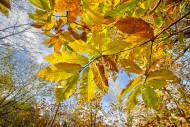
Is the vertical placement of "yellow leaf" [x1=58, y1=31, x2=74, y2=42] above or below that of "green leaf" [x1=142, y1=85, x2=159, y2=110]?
above

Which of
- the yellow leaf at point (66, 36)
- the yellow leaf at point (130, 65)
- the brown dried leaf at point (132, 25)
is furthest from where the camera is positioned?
the yellow leaf at point (66, 36)

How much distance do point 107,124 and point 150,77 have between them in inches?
752

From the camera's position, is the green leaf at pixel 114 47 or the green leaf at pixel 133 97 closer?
the green leaf at pixel 114 47

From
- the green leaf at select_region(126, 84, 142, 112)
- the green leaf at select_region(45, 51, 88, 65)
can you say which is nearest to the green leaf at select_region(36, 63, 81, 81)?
the green leaf at select_region(45, 51, 88, 65)

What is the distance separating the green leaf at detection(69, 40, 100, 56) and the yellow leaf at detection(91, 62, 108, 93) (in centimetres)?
4

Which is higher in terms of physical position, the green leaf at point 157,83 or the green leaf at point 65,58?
the green leaf at point 65,58

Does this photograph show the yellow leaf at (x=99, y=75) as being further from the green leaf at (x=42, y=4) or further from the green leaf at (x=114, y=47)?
the green leaf at (x=42, y=4)

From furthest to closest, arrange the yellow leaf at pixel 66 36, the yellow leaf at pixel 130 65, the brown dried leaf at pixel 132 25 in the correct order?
the yellow leaf at pixel 66 36, the yellow leaf at pixel 130 65, the brown dried leaf at pixel 132 25

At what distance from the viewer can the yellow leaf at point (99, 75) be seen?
0.55 meters

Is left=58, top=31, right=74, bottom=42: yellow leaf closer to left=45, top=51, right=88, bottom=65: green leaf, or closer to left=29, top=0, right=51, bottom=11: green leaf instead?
left=29, top=0, right=51, bottom=11: green leaf

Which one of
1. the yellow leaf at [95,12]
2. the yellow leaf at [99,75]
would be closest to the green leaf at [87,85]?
the yellow leaf at [99,75]

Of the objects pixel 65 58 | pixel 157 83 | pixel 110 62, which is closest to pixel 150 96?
pixel 157 83

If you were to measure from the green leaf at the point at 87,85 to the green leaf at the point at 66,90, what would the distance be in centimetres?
4

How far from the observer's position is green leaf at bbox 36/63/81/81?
0.51 m
